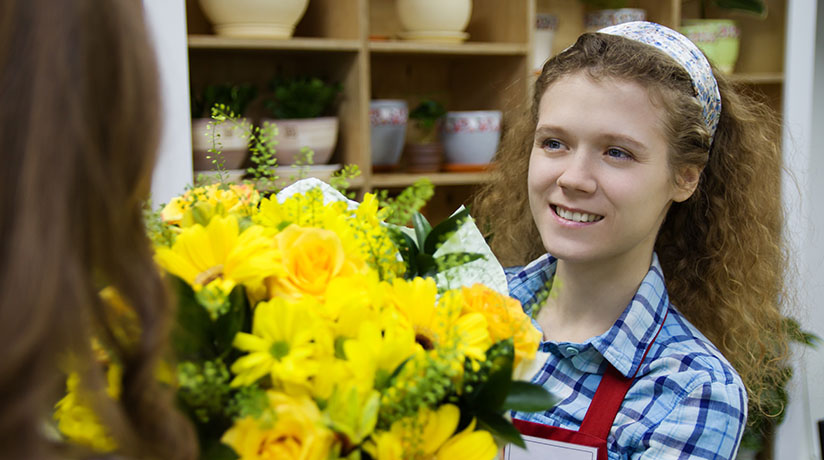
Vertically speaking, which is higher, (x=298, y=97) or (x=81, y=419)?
(x=298, y=97)

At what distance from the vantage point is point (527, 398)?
54 cm

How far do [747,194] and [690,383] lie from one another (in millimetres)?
390

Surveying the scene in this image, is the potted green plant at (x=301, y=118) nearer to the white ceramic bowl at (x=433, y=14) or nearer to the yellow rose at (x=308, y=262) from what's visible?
the white ceramic bowl at (x=433, y=14)

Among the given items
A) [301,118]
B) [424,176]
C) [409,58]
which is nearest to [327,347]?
[301,118]

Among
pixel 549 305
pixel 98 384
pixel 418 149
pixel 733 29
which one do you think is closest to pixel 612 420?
pixel 549 305

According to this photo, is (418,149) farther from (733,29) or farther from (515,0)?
(733,29)

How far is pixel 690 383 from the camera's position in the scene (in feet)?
3.10

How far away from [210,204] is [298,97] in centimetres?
125

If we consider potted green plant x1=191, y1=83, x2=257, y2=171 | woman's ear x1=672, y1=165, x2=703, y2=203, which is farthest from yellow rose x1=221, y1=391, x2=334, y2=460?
potted green plant x1=191, y1=83, x2=257, y2=171

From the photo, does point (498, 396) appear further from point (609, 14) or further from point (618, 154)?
point (609, 14)

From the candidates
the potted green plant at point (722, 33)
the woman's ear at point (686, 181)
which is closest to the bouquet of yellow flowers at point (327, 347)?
the woman's ear at point (686, 181)

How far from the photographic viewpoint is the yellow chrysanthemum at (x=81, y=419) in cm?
44

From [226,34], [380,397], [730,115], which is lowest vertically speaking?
[380,397]

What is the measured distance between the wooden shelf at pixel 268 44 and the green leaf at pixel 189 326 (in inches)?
51.5
